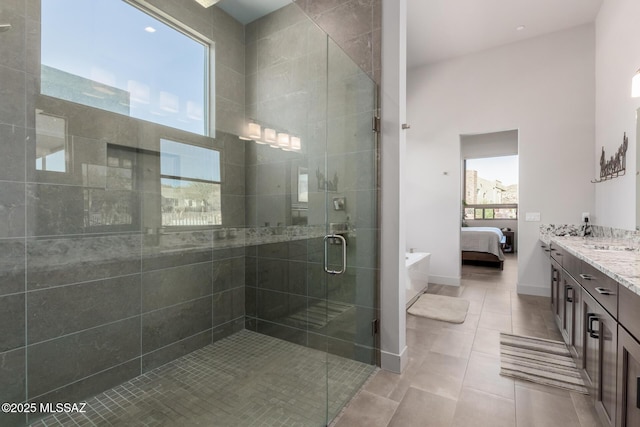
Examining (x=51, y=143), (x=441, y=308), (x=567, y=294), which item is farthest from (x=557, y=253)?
(x=51, y=143)

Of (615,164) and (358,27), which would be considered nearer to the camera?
(358,27)

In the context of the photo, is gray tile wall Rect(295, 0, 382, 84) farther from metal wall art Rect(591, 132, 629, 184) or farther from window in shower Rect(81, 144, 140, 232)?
metal wall art Rect(591, 132, 629, 184)

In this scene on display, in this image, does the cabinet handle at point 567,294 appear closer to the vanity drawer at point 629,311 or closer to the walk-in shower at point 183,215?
the vanity drawer at point 629,311

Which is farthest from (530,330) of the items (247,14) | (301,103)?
(247,14)

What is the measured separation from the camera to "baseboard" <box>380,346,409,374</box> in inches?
86.1

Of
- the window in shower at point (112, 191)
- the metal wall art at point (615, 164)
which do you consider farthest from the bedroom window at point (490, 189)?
the window in shower at point (112, 191)

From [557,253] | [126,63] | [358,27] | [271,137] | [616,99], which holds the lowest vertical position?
[557,253]

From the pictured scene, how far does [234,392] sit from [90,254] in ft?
4.07

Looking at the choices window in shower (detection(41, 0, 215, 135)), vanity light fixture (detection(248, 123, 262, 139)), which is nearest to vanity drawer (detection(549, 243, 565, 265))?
vanity light fixture (detection(248, 123, 262, 139))

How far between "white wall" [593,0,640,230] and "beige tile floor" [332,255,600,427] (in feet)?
4.76

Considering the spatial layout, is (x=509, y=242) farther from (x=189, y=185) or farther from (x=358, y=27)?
(x=189, y=185)

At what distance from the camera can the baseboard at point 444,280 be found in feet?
15.5

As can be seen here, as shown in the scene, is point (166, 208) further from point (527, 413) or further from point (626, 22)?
point (626, 22)

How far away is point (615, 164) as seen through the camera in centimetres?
308
